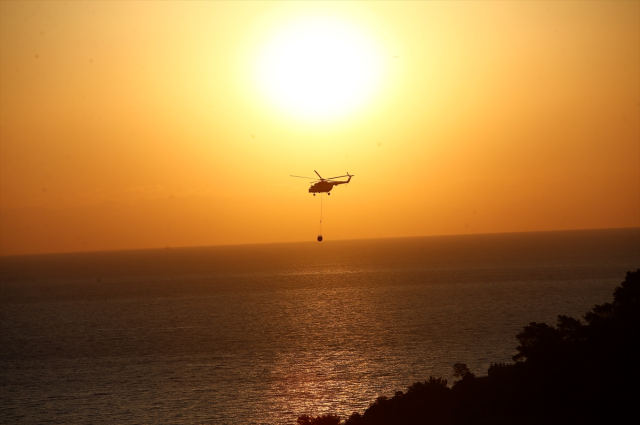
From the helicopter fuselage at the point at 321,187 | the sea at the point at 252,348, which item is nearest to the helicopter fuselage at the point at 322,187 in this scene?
the helicopter fuselage at the point at 321,187

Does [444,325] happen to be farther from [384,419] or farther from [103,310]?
[103,310]

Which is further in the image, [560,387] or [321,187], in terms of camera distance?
[321,187]

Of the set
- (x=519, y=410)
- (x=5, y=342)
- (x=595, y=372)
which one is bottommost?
(x=5, y=342)

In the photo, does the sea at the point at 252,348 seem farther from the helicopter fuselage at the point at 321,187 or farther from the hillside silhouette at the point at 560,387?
the helicopter fuselage at the point at 321,187

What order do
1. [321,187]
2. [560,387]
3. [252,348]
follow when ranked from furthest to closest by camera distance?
[252,348], [321,187], [560,387]

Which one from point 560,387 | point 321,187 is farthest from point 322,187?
point 560,387

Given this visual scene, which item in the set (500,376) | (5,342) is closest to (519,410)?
(500,376)

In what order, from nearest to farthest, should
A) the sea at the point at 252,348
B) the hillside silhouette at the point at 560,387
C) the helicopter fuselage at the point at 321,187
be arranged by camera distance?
the hillside silhouette at the point at 560,387
the helicopter fuselage at the point at 321,187
the sea at the point at 252,348

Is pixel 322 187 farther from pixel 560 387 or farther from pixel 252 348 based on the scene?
pixel 252 348
